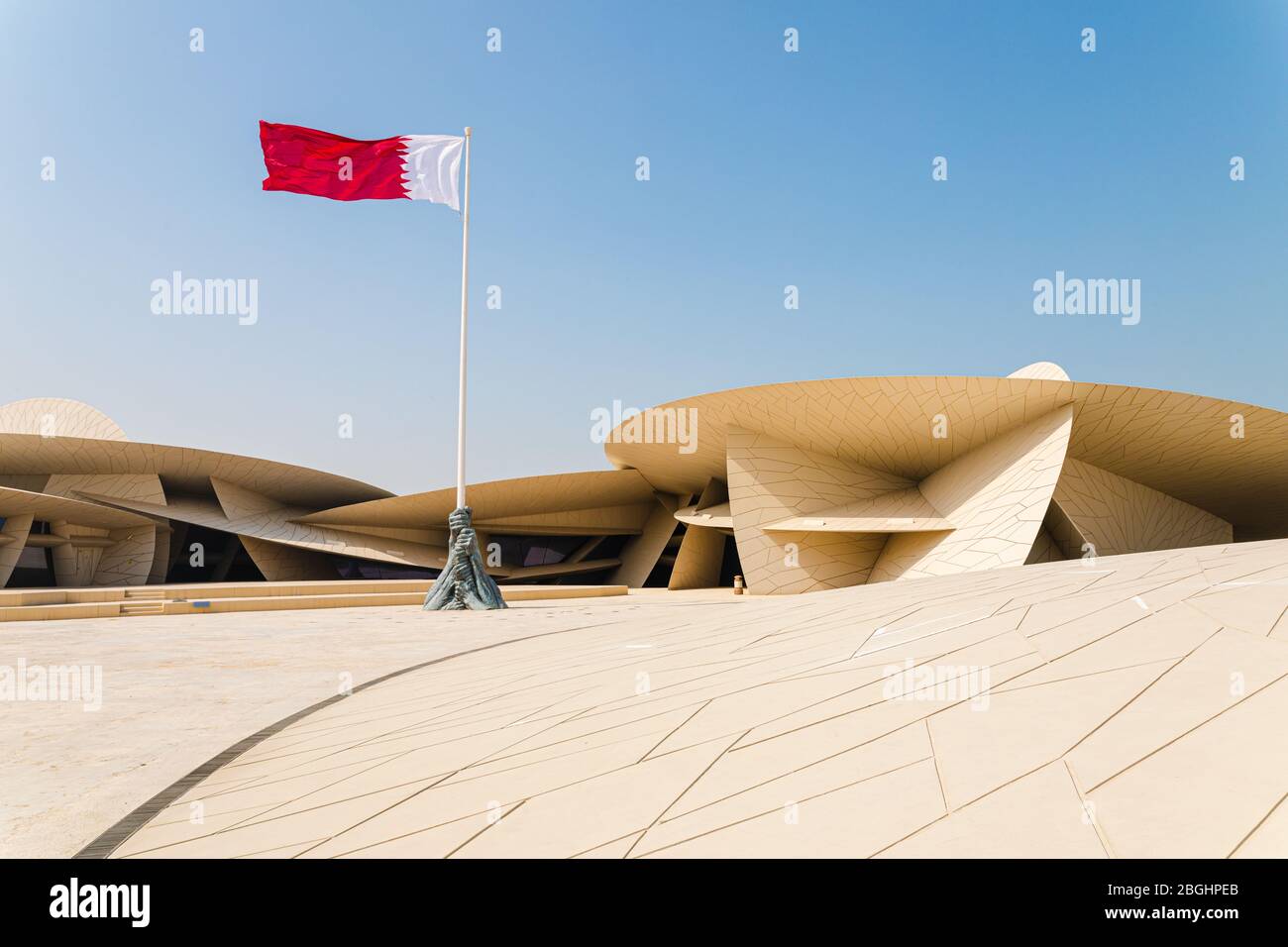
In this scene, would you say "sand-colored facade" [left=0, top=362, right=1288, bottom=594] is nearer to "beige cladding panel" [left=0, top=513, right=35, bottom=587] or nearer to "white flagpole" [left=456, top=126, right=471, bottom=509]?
"beige cladding panel" [left=0, top=513, right=35, bottom=587]

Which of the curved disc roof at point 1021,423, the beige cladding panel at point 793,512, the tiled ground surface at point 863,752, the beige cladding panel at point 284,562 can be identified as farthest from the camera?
the beige cladding panel at point 284,562

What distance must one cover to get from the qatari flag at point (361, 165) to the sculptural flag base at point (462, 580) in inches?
256

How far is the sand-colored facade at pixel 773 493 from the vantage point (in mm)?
18406

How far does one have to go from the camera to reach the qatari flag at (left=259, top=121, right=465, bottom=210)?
13.2 metres

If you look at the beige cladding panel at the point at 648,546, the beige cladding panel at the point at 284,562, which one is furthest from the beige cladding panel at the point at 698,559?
the beige cladding panel at the point at 284,562

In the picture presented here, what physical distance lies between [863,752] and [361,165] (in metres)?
14.3


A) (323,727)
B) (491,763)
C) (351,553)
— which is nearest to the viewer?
(491,763)

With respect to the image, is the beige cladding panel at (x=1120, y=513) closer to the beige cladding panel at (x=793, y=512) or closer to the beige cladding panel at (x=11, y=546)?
the beige cladding panel at (x=793, y=512)

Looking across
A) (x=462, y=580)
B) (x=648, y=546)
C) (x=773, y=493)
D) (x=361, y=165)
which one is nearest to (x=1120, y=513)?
(x=773, y=493)

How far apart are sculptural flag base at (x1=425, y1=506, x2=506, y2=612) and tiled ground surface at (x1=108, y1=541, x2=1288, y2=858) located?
10.9 metres
